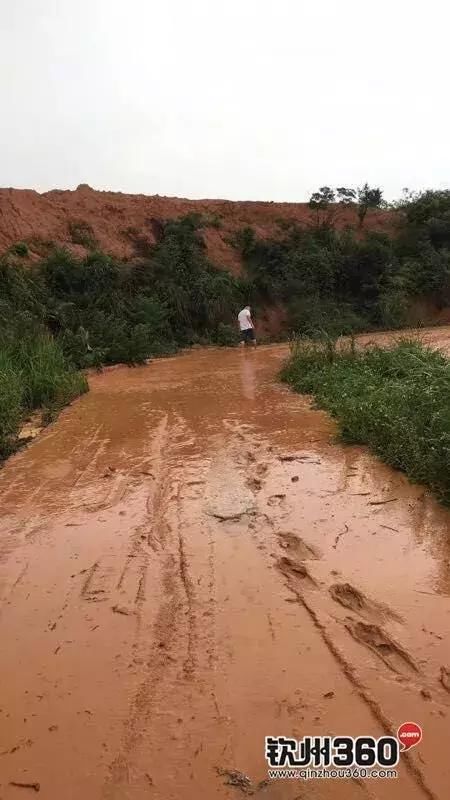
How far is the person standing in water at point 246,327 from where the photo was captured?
55.5 feet

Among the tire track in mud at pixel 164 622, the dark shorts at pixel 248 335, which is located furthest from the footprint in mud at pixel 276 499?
the dark shorts at pixel 248 335

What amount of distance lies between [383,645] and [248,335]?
50.2 ft

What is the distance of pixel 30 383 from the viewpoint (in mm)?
9227

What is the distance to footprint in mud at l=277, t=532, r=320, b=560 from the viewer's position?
3922mm

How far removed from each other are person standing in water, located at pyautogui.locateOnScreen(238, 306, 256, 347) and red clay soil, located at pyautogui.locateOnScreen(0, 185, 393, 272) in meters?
5.02

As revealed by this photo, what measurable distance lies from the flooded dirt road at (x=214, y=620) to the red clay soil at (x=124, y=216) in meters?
14.4

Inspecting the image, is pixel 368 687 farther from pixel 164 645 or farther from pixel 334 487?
pixel 334 487

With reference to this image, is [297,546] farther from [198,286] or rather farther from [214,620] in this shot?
[198,286]

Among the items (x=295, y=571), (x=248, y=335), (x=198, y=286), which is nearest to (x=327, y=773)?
(x=295, y=571)

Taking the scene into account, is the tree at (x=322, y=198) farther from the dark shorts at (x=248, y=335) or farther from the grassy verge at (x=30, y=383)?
the grassy verge at (x=30, y=383)

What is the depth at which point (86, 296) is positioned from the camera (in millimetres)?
16312

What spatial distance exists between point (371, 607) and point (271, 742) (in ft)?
3.61

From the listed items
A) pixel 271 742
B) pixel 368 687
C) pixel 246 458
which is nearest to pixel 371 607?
pixel 368 687

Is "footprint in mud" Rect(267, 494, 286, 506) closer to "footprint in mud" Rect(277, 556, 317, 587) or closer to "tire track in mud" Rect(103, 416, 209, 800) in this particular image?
"tire track in mud" Rect(103, 416, 209, 800)
